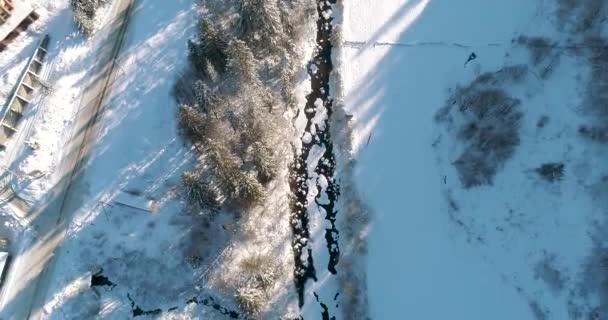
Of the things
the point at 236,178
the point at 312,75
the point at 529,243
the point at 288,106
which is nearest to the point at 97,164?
the point at 236,178

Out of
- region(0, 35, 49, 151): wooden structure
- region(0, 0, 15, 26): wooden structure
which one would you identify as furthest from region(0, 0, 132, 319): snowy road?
region(0, 0, 15, 26): wooden structure

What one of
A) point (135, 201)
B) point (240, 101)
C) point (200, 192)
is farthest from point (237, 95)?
point (135, 201)

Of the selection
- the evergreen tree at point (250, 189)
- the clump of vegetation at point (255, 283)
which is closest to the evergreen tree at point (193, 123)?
the evergreen tree at point (250, 189)

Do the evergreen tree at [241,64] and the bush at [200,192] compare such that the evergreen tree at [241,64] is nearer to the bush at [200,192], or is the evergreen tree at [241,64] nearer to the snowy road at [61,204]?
the bush at [200,192]

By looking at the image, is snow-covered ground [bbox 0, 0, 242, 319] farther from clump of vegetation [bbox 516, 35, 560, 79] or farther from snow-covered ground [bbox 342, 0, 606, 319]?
clump of vegetation [bbox 516, 35, 560, 79]

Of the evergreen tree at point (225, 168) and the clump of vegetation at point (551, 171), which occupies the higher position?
the evergreen tree at point (225, 168)

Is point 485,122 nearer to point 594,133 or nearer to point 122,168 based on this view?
point 594,133

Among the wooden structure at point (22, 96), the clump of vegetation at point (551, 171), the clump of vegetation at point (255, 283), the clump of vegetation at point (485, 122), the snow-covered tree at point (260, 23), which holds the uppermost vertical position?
the wooden structure at point (22, 96)
